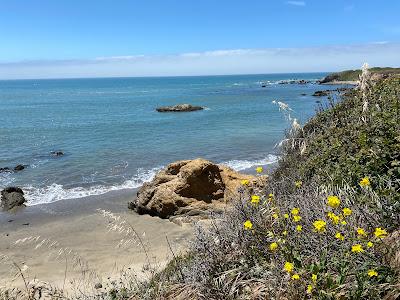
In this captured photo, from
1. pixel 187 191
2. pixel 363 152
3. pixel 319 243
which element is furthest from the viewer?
pixel 187 191

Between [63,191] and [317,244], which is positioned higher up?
[317,244]

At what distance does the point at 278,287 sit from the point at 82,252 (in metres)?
8.71

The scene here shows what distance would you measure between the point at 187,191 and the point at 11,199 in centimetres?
714

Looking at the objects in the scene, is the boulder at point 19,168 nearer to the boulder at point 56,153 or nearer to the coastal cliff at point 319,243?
the boulder at point 56,153

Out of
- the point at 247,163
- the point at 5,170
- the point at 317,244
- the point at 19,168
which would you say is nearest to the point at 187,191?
the point at 247,163

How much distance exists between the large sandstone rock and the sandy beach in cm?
50

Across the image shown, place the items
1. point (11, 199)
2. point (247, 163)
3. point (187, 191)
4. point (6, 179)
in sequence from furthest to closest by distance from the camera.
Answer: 1. point (247, 163)
2. point (6, 179)
3. point (11, 199)
4. point (187, 191)

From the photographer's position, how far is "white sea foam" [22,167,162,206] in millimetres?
17047

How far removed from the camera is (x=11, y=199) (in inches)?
637

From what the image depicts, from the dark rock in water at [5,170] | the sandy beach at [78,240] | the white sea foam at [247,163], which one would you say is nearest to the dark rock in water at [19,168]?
the dark rock in water at [5,170]

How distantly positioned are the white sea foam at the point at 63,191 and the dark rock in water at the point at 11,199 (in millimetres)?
380

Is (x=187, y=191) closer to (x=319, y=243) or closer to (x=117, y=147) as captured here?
(x=319, y=243)

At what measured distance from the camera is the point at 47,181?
1981 cm

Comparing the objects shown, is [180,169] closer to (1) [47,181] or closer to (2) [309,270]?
(1) [47,181]
